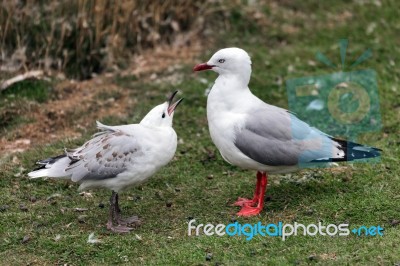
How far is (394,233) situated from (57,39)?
17.3 feet

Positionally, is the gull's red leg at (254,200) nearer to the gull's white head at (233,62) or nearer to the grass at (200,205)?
the grass at (200,205)

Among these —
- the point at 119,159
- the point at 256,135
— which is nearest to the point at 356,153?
the point at 256,135

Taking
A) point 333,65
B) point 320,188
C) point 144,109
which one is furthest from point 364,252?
point 333,65

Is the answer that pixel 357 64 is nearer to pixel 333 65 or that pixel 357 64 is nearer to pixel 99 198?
pixel 333 65

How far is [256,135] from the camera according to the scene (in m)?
6.03

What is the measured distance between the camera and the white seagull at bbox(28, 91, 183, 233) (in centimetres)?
579

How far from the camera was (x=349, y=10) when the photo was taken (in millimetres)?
11453

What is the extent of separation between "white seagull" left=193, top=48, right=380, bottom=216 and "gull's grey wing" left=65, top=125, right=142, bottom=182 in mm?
769

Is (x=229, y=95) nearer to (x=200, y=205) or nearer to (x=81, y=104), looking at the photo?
(x=200, y=205)

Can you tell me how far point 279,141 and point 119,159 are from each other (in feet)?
4.32

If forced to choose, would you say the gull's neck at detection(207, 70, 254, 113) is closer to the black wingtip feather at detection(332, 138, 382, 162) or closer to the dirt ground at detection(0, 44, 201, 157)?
the black wingtip feather at detection(332, 138, 382, 162)

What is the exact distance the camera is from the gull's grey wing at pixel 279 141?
5992 millimetres

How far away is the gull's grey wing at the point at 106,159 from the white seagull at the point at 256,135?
769mm

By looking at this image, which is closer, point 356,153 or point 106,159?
point 106,159
